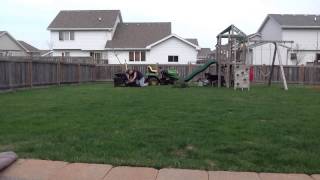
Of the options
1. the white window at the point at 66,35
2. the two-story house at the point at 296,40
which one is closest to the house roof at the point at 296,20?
the two-story house at the point at 296,40

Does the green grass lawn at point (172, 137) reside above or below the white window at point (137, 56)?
below

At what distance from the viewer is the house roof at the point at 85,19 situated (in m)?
54.8

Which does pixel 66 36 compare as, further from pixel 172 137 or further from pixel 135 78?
pixel 172 137

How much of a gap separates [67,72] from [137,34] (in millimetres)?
25533

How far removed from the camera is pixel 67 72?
29.7m

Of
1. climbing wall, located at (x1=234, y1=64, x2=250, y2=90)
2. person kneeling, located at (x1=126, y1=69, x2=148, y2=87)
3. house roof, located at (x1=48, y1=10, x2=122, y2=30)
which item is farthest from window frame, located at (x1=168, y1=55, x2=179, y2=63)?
climbing wall, located at (x1=234, y1=64, x2=250, y2=90)

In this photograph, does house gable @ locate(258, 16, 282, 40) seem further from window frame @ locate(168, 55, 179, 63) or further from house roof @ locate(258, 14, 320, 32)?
window frame @ locate(168, 55, 179, 63)

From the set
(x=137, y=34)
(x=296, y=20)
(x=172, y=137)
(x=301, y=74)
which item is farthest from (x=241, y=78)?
(x=296, y=20)

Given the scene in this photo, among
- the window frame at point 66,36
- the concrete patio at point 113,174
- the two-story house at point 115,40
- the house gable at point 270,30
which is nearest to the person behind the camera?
the concrete patio at point 113,174

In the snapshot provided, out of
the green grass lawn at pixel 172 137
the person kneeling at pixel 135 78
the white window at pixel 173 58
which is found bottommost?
the green grass lawn at pixel 172 137

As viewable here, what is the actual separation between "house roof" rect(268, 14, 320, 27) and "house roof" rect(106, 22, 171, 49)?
12.6 meters

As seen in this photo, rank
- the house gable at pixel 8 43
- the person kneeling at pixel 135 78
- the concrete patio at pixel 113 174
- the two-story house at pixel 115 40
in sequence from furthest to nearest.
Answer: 1. the house gable at pixel 8 43
2. the two-story house at pixel 115 40
3. the person kneeling at pixel 135 78
4. the concrete patio at pixel 113 174

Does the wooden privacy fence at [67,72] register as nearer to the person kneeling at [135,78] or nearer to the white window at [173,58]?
the person kneeling at [135,78]

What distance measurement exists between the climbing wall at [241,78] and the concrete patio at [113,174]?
1883 cm
